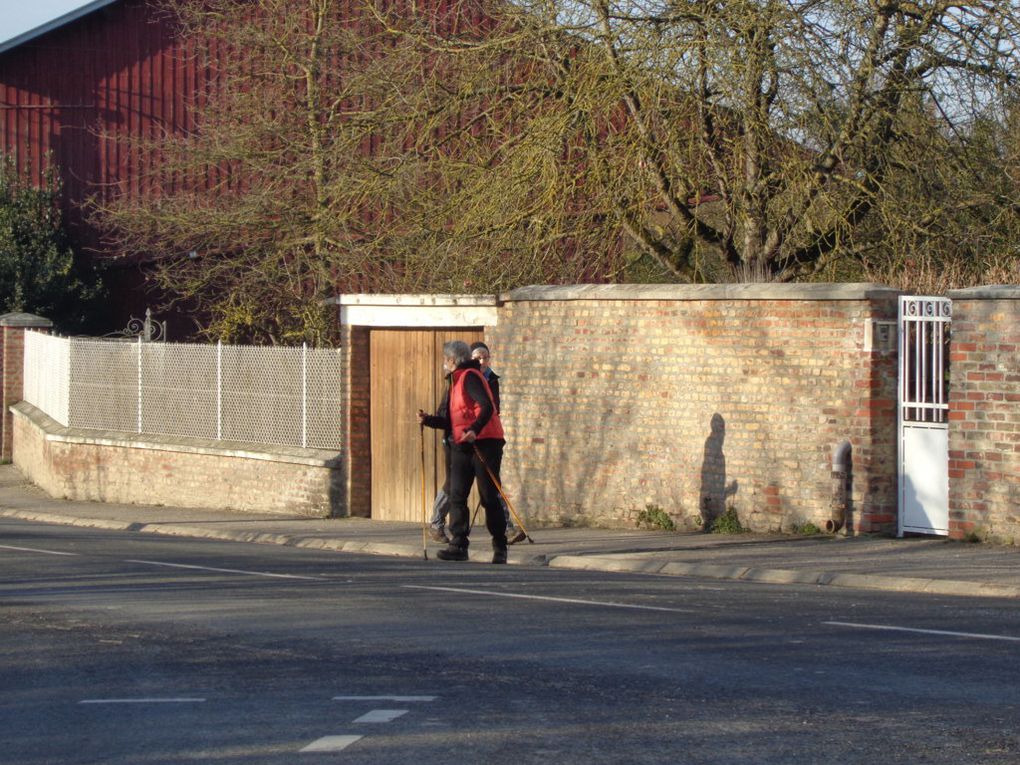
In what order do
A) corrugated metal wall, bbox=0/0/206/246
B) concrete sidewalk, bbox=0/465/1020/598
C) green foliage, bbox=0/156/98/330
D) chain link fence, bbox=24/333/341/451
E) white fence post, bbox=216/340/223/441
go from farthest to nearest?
corrugated metal wall, bbox=0/0/206/246, green foliage, bbox=0/156/98/330, white fence post, bbox=216/340/223/441, chain link fence, bbox=24/333/341/451, concrete sidewalk, bbox=0/465/1020/598

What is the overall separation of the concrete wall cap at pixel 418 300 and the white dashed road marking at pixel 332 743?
10851mm

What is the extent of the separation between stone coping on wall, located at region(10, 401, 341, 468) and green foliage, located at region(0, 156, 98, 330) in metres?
6.25

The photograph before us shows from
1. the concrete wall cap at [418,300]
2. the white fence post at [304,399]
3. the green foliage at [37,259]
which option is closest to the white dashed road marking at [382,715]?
the concrete wall cap at [418,300]

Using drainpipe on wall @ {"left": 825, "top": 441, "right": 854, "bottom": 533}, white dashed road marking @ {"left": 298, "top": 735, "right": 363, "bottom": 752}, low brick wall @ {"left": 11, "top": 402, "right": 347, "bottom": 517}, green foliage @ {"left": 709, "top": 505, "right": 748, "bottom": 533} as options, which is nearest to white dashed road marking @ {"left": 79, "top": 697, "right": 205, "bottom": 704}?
white dashed road marking @ {"left": 298, "top": 735, "right": 363, "bottom": 752}

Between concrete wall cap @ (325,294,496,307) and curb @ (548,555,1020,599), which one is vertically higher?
concrete wall cap @ (325,294,496,307)

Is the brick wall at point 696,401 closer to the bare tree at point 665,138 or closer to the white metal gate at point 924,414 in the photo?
the white metal gate at point 924,414

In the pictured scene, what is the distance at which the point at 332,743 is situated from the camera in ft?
20.6

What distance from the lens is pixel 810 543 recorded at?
45.6 ft

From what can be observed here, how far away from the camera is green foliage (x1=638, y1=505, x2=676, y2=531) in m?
15.4

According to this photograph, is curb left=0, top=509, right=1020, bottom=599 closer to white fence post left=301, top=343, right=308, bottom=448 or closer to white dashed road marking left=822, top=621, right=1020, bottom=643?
white fence post left=301, top=343, right=308, bottom=448

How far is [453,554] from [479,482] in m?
0.91

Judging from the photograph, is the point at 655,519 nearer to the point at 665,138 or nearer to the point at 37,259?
the point at 665,138

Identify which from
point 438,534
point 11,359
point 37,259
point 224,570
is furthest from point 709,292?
point 37,259

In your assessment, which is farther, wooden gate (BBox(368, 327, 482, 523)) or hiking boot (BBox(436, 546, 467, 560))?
wooden gate (BBox(368, 327, 482, 523))
